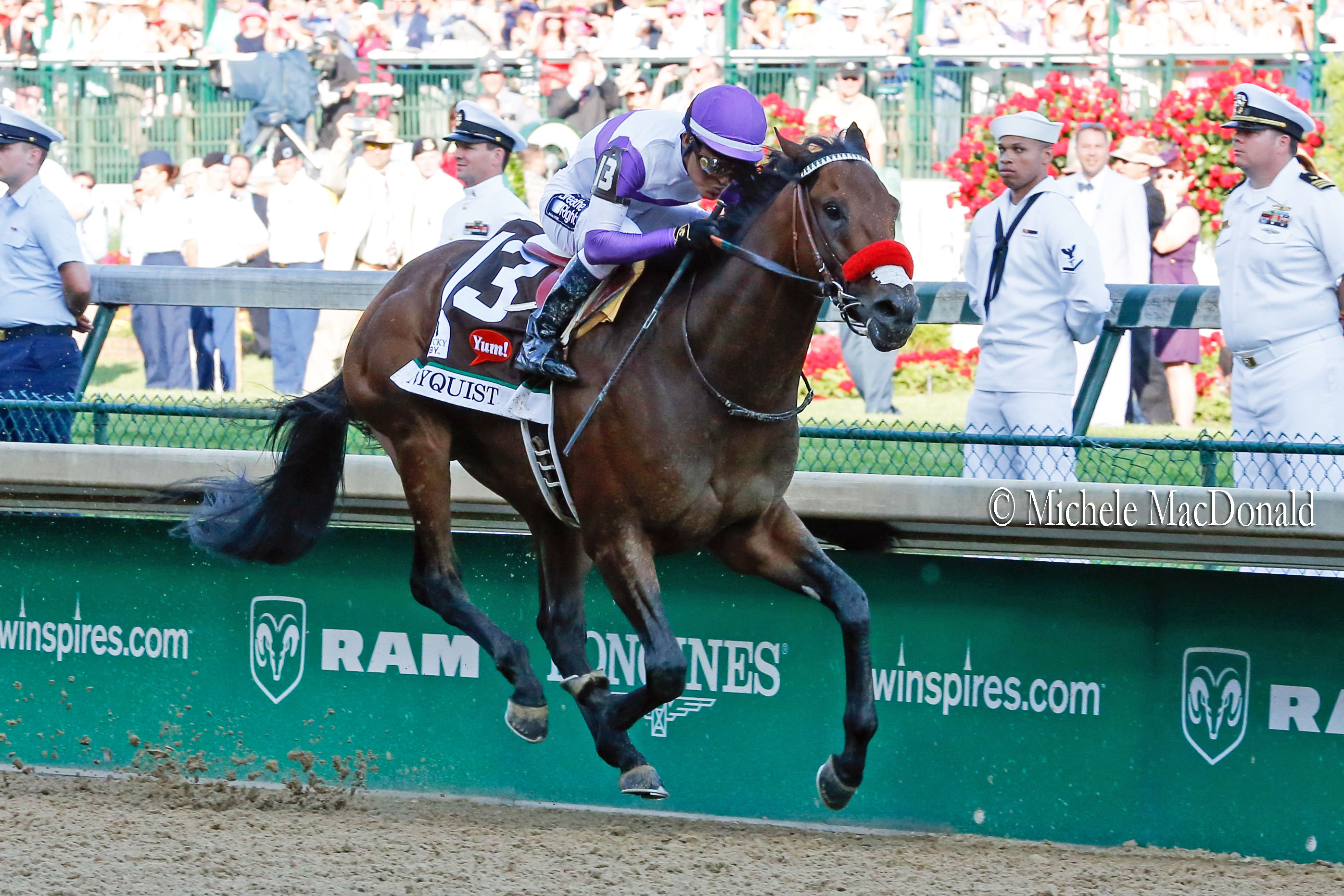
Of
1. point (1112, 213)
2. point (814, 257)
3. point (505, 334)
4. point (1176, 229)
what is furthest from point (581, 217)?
point (1176, 229)

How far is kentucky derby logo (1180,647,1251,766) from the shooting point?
498 centimetres

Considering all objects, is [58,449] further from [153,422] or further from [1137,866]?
[1137,866]

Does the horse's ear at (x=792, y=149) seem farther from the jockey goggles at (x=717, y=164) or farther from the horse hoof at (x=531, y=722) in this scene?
the horse hoof at (x=531, y=722)

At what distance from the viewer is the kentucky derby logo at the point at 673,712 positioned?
552 centimetres

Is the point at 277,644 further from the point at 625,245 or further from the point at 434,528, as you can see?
the point at 625,245

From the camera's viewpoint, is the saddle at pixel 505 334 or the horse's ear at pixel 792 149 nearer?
the horse's ear at pixel 792 149

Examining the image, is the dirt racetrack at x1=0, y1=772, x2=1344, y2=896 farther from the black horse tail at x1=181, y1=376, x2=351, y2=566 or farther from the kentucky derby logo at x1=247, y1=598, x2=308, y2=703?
the black horse tail at x1=181, y1=376, x2=351, y2=566

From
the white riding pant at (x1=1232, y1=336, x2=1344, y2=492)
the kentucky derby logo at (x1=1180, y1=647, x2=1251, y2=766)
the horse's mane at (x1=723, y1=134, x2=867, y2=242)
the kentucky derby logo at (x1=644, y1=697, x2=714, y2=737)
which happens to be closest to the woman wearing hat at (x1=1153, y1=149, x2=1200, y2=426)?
the white riding pant at (x1=1232, y1=336, x2=1344, y2=492)

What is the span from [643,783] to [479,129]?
3013mm

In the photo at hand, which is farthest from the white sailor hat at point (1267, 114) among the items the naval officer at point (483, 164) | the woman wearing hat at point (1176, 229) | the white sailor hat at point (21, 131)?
the white sailor hat at point (21, 131)

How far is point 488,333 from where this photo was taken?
4.81 meters

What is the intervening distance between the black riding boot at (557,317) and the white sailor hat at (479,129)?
2.03m

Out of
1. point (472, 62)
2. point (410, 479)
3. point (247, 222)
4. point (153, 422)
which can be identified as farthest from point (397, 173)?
point (410, 479)

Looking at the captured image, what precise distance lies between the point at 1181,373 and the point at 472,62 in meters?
8.31
